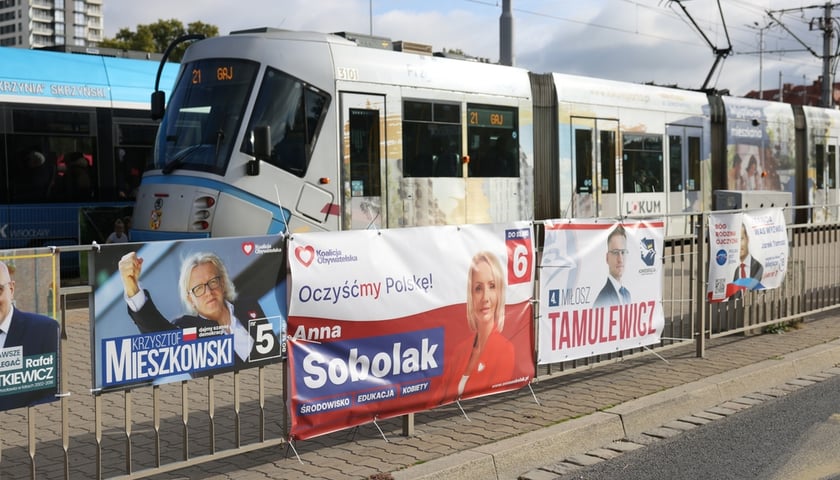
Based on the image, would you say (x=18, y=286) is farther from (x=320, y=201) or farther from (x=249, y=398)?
(x=320, y=201)

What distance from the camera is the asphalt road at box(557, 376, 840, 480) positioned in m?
6.00

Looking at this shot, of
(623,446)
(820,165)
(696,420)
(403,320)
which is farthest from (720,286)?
(820,165)

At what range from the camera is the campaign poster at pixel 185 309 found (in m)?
4.92

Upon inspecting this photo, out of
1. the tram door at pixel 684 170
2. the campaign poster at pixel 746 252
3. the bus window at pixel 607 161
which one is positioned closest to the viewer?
the campaign poster at pixel 746 252

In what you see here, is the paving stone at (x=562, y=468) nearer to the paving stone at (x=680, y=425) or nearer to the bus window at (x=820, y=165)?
the paving stone at (x=680, y=425)

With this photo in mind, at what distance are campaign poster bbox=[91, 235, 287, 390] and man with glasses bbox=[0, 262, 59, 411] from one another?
0.21 meters

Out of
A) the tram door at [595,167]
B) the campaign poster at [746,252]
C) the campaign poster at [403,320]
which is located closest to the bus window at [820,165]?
the tram door at [595,167]

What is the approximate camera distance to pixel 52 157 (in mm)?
14727

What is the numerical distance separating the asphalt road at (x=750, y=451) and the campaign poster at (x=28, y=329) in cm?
317

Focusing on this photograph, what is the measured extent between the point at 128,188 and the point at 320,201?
195 inches

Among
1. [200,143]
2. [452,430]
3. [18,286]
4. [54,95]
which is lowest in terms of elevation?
[452,430]

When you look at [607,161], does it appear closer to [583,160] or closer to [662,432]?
[583,160]

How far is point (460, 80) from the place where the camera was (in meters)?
14.6

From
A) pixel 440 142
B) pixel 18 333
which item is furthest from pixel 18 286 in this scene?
pixel 440 142
